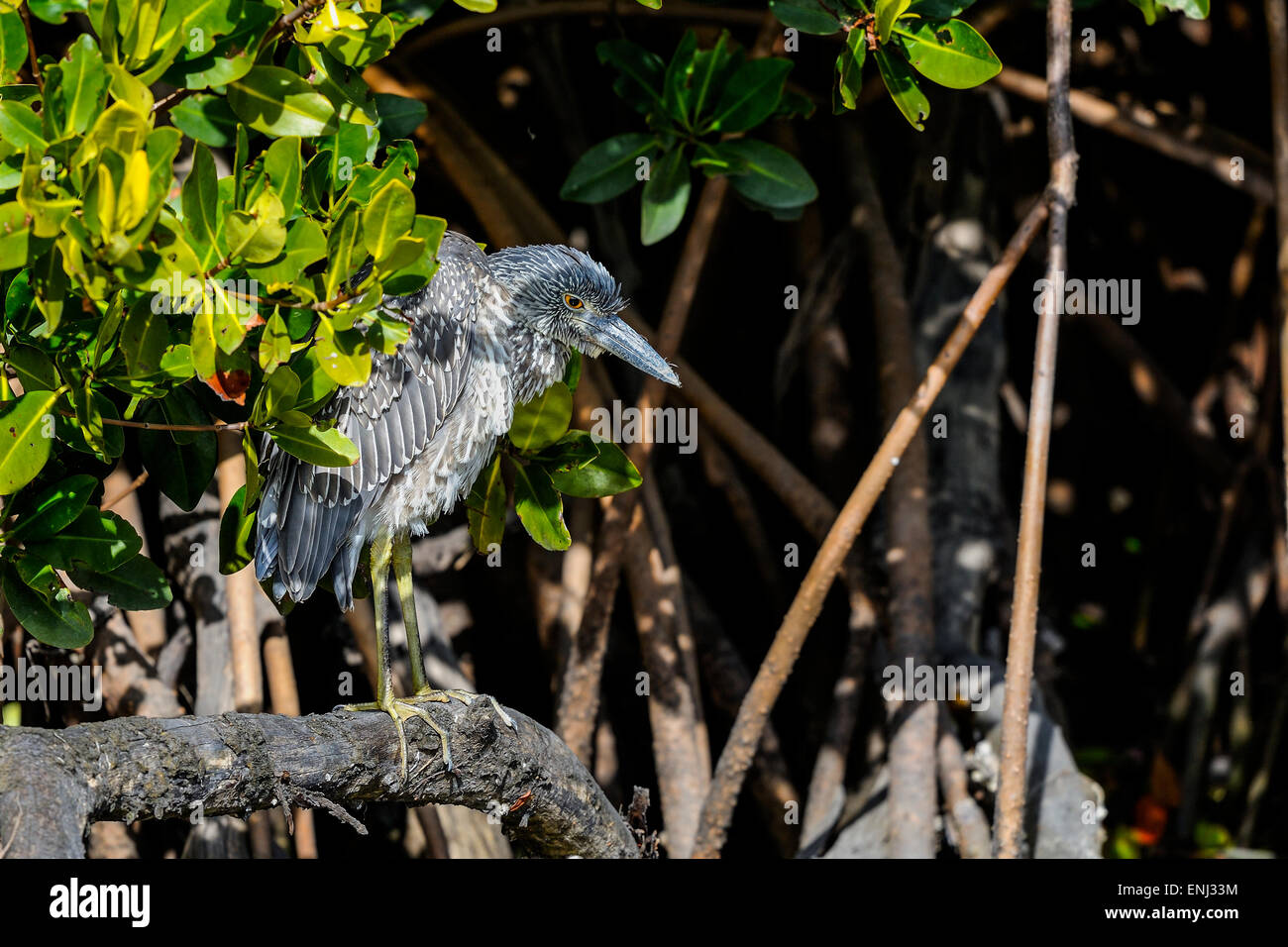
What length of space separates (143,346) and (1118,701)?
4441mm

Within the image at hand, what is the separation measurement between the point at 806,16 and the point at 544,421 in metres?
0.90

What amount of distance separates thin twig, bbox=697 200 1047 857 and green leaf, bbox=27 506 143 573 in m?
1.57

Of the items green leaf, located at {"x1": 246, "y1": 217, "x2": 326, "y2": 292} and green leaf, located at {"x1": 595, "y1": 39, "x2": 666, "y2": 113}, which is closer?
green leaf, located at {"x1": 246, "y1": 217, "x2": 326, "y2": 292}

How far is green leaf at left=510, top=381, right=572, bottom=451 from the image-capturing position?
2.43 meters

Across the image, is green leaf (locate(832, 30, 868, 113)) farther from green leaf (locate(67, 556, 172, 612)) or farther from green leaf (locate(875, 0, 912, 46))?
green leaf (locate(67, 556, 172, 612))

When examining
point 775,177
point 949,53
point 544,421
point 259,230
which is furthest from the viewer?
point 775,177

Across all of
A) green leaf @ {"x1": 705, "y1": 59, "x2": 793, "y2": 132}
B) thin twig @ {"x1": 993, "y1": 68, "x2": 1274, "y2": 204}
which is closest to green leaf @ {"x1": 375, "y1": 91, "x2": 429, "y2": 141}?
green leaf @ {"x1": 705, "y1": 59, "x2": 793, "y2": 132}

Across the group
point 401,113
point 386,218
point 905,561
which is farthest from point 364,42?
point 905,561

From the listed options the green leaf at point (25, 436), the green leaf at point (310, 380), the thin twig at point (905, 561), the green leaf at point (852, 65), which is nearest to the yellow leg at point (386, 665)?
the green leaf at point (310, 380)

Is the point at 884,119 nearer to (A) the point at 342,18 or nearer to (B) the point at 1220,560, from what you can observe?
(B) the point at 1220,560

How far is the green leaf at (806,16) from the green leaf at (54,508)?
147 cm

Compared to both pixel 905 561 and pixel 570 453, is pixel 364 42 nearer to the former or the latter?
pixel 570 453

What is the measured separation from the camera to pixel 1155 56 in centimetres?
481

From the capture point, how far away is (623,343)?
2.54 meters
